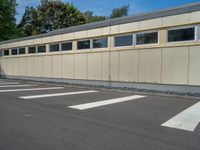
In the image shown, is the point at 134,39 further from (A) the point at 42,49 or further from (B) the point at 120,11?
(B) the point at 120,11

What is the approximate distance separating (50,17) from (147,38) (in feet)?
97.2

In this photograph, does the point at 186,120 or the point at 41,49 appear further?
the point at 41,49

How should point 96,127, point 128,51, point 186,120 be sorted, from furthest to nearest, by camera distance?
point 128,51 → point 186,120 → point 96,127

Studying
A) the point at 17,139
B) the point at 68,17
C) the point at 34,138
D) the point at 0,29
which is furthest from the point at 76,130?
the point at 68,17

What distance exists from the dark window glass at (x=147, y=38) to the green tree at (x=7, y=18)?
22.0m

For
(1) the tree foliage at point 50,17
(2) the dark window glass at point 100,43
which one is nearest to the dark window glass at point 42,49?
(2) the dark window glass at point 100,43

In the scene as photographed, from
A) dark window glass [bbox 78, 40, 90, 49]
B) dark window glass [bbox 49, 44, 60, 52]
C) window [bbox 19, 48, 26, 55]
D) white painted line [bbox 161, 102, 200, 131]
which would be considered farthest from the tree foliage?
white painted line [bbox 161, 102, 200, 131]

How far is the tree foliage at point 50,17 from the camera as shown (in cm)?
3528

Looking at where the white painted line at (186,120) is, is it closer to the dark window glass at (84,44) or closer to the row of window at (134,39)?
the row of window at (134,39)

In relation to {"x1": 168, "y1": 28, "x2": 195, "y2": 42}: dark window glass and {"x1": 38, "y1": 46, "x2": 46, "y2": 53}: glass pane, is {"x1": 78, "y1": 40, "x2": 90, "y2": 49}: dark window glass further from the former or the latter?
{"x1": 168, "y1": 28, "x2": 195, "y2": 42}: dark window glass


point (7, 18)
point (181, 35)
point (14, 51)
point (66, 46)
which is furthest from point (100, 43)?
point (7, 18)

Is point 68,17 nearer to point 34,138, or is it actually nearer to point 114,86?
point 114,86

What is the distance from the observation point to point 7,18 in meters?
28.2

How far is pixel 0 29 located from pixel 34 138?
2747 cm
